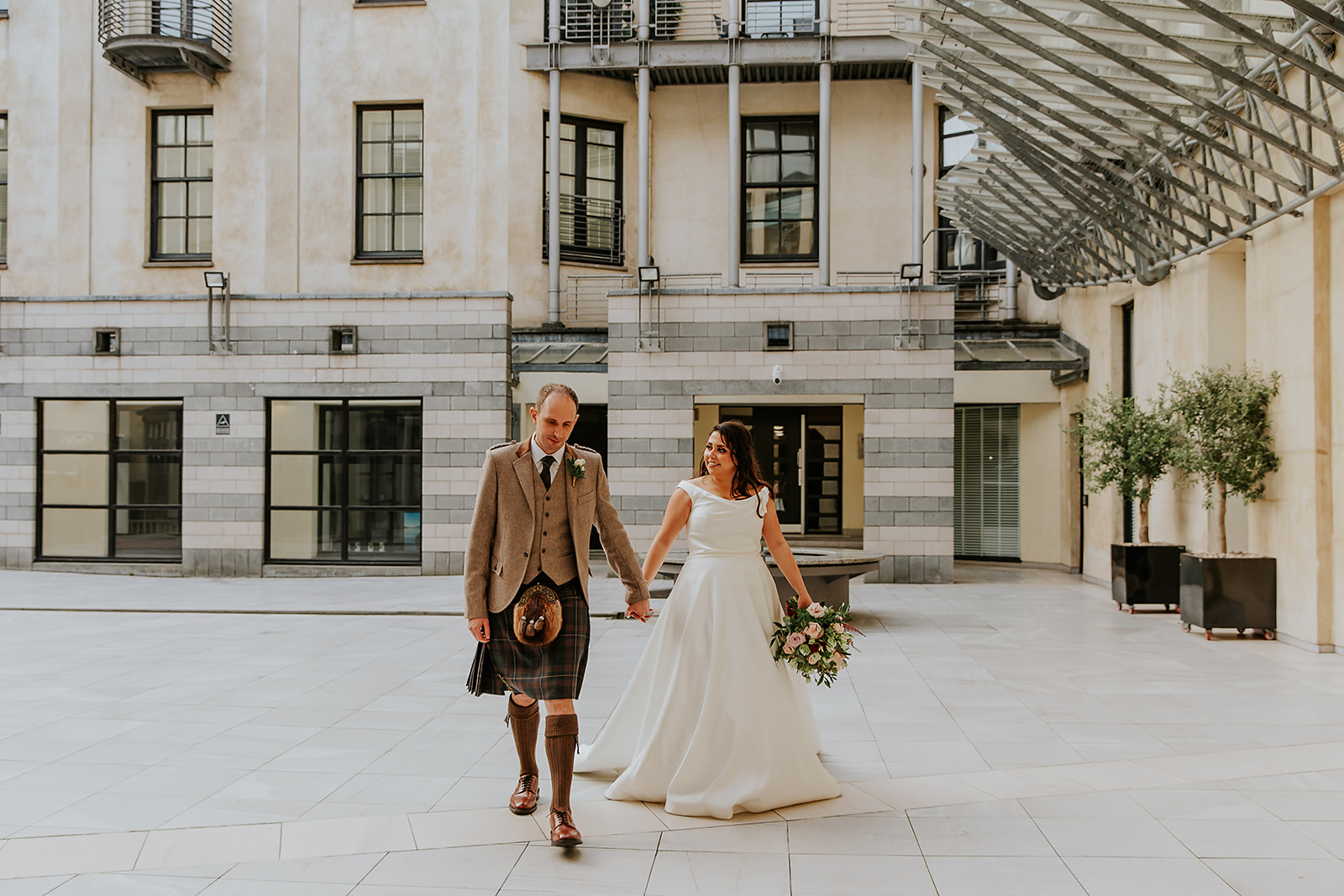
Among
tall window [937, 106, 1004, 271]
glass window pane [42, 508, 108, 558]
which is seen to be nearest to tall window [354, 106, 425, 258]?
glass window pane [42, 508, 108, 558]

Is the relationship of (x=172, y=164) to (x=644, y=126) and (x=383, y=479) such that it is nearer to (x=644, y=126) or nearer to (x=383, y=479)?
(x=383, y=479)

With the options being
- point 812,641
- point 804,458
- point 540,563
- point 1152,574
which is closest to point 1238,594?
point 1152,574

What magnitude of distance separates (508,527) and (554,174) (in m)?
13.7

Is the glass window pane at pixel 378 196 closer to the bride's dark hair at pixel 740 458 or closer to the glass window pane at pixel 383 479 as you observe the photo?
the glass window pane at pixel 383 479

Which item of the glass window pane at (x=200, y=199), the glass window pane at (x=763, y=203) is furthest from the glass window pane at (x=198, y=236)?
the glass window pane at (x=763, y=203)

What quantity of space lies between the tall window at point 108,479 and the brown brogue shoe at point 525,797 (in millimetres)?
13101

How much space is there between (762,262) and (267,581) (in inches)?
386

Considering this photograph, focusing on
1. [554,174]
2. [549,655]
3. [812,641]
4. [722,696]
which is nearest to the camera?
[549,655]

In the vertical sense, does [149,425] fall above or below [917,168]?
below

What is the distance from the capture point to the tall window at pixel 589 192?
17.7m

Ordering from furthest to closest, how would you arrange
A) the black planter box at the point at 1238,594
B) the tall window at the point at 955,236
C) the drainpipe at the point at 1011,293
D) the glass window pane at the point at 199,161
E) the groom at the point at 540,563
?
the tall window at the point at 955,236 → the drainpipe at the point at 1011,293 → the glass window pane at the point at 199,161 → the black planter box at the point at 1238,594 → the groom at the point at 540,563

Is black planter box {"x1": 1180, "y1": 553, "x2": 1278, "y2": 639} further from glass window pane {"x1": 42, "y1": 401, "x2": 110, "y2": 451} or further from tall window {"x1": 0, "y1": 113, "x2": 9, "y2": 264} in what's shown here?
Result: tall window {"x1": 0, "y1": 113, "x2": 9, "y2": 264}

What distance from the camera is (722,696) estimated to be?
184 inches

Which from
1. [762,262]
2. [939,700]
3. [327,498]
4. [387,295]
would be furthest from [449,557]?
[939,700]
